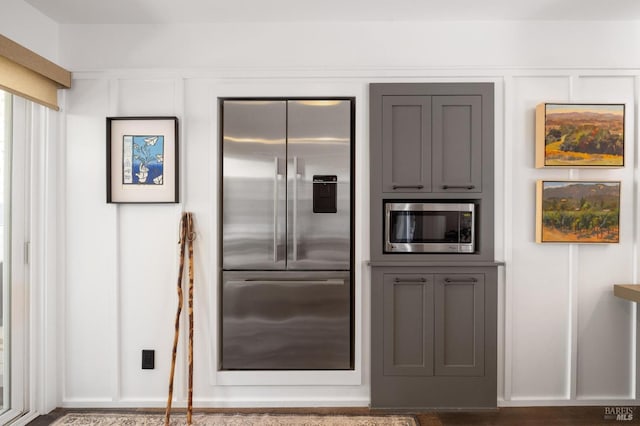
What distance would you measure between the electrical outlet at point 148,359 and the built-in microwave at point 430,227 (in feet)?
5.62

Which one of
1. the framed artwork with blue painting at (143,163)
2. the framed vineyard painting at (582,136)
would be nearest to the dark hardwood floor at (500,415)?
the framed artwork with blue painting at (143,163)

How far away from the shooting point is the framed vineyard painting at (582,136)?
2.74 metres

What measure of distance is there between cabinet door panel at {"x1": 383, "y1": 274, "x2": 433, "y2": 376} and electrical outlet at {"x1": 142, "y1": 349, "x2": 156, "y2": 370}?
1.54 m

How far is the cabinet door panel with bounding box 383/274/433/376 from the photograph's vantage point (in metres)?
2.79

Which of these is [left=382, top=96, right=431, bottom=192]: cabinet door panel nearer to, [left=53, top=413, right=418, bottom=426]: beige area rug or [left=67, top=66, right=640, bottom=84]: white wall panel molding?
[left=67, top=66, right=640, bottom=84]: white wall panel molding

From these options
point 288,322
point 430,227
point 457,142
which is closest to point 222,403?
point 288,322

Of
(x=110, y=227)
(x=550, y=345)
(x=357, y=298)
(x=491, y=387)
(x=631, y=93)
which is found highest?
(x=631, y=93)

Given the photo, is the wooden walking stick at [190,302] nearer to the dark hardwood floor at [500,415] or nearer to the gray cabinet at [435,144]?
the dark hardwood floor at [500,415]

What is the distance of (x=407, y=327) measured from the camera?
2.80 metres

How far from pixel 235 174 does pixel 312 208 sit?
56 centimetres

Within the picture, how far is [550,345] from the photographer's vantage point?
2838 mm

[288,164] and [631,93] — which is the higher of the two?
[631,93]

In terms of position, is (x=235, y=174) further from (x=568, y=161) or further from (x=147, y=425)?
(x=568, y=161)

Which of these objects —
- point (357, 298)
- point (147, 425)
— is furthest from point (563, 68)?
point (147, 425)
